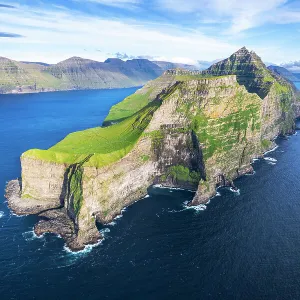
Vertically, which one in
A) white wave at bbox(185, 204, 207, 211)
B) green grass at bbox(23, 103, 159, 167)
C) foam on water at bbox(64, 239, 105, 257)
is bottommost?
foam on water at bbox(64, 239, 105, 257)

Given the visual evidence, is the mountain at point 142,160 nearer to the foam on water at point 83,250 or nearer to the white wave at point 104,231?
the foam on water at point 83,250

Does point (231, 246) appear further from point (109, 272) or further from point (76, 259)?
point (76, 259)

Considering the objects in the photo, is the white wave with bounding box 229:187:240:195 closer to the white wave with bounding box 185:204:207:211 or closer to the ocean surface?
the ocean surface

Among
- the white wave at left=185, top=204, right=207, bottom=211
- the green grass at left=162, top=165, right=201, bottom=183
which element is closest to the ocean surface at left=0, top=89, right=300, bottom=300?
the white wave at left=185, top=204, right=207, bottom=211

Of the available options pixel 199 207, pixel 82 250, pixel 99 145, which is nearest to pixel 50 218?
pixel 82 250

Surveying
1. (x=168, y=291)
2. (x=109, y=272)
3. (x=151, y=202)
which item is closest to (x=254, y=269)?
(x=168, y=291)

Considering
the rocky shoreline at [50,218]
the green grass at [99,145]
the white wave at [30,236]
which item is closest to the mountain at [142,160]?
the green grass at [99,145]
